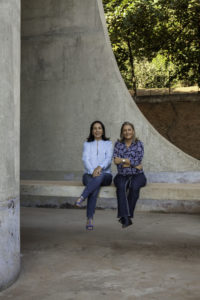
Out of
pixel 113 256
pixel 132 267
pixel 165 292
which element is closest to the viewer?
pixel 165 292

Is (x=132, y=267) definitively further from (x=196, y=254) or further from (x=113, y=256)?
(x=196, y=254)

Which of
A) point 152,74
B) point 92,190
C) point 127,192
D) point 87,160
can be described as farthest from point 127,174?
point 152,74

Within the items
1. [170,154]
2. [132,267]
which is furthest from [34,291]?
[170,154]

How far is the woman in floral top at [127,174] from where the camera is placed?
18.0ft

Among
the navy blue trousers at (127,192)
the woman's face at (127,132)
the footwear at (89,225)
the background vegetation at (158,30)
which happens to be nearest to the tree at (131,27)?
the background vegetation at (158,30)

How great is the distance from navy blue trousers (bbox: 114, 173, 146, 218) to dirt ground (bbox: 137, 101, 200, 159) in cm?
1179

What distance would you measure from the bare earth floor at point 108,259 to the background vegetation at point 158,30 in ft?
37.7

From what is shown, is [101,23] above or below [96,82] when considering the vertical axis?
above

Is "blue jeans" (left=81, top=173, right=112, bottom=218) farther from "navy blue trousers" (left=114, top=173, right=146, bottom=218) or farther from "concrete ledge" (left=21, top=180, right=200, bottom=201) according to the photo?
"navy blue trousers" (left=114, top=173, right=146, bottom=218)

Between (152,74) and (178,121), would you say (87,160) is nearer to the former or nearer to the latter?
(178,121)

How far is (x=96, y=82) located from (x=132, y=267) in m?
4.47

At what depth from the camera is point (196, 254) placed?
5.39 m

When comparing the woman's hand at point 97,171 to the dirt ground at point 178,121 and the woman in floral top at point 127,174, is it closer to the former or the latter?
the woman in floral top at point 127,174

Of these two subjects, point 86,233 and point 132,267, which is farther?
point 86,233
